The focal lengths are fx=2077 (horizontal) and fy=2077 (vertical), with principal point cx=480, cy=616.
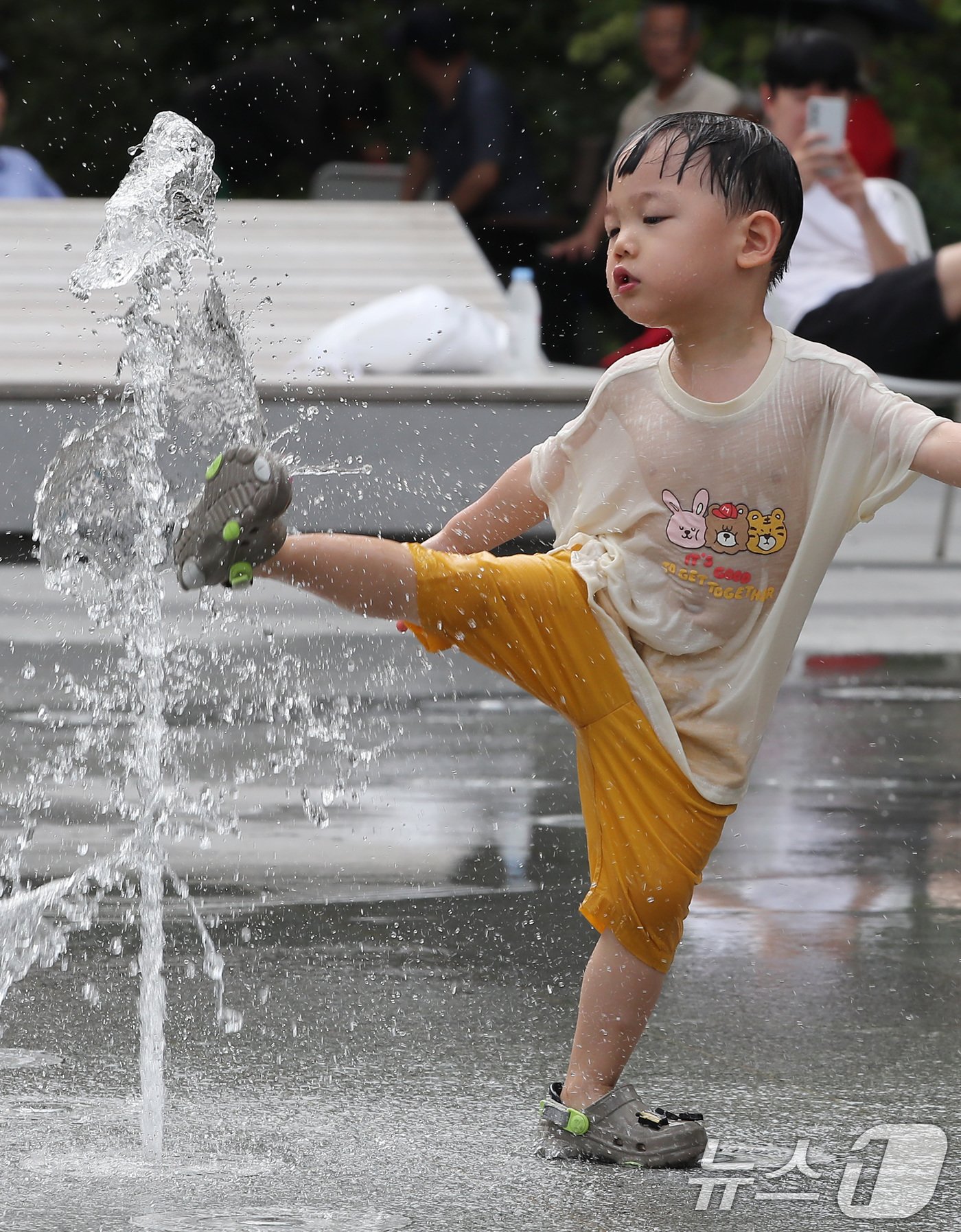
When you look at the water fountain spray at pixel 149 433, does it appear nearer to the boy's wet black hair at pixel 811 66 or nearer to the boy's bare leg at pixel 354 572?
the boy's bare leg at pixel 354 572

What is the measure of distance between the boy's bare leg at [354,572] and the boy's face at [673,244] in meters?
0.48

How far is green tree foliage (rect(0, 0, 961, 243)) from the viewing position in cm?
1884

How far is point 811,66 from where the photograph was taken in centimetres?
737

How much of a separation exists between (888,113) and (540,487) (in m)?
16.7

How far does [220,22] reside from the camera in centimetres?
2022

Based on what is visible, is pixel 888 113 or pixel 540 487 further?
pixel 888 113

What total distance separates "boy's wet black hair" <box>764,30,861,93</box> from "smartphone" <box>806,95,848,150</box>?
4.7 inches

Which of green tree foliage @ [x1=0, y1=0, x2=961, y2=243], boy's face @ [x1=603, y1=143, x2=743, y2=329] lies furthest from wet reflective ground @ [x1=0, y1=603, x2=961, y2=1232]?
green tree foliage @ [x1=0, y1=0, x2=961, y2=243]

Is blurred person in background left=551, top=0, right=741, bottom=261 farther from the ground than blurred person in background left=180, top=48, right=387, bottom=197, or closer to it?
A: farther from the ground

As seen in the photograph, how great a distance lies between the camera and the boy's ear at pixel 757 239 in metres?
2.87

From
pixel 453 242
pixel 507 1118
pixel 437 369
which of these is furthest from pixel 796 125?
pixel 507 1118

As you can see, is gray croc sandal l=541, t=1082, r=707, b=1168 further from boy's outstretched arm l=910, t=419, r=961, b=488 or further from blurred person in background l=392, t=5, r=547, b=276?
blurred person in background l=392, t=5, r=547, b=276

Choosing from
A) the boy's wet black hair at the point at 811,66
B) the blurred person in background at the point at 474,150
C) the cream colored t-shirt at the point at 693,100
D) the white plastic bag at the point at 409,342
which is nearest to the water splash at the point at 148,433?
the boy's wet black hair at the point at 811,66

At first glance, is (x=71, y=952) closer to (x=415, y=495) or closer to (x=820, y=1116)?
(x=820, y=1116)
